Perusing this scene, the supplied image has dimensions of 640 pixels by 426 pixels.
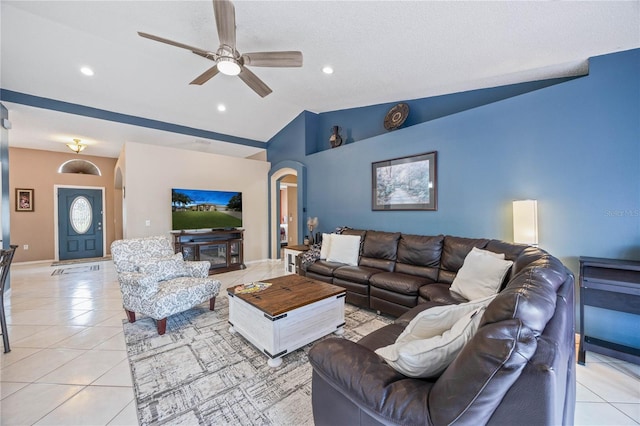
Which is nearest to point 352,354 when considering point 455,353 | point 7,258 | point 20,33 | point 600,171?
point 455,353

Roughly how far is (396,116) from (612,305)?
340 cm

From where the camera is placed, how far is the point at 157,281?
2.83 metres

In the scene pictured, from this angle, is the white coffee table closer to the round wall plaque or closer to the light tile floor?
the light tile floor

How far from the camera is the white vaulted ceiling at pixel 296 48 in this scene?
2195mm

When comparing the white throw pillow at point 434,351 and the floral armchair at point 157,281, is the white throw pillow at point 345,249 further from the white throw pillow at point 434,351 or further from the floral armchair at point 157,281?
the white throw pillow at point 434,351

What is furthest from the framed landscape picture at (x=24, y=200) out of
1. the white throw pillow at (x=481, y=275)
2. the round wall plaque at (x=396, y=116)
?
the white throw pillow at (x=481, y=275)

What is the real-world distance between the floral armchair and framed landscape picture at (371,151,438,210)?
288cm

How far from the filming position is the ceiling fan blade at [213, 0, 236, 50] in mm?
1908

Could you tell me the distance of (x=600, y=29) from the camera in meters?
2.08

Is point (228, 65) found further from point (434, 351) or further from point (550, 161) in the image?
point (550, 161)

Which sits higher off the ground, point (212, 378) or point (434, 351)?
point (434, 351)

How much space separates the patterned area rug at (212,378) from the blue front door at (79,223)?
231 inches

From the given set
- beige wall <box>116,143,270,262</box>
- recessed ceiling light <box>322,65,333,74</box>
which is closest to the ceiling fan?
recessed ceiling light <box>322,65,333,74</box>

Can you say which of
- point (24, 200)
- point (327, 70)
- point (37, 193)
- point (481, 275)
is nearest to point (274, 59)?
point (327, 70)
